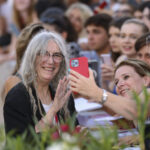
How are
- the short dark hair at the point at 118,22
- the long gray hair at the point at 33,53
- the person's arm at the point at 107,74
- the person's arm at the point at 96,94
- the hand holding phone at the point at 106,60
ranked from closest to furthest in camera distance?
the person's arm at the point at 96,94
the long gray hair at the point at 33,53
the person's arm at the point at 107,74
the hand holding phone at the point at 106,60
the short dark hair at the point at 118,22

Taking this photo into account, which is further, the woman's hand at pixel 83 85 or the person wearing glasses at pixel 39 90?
the person wearing glasses at pixel 39 90

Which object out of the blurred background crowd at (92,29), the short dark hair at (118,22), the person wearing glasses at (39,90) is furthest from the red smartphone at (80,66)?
the short dark hair at (118,22)

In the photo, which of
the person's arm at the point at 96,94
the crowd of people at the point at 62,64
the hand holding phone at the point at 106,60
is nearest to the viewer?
the person's arm at the point at 96,94

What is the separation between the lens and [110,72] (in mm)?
4945

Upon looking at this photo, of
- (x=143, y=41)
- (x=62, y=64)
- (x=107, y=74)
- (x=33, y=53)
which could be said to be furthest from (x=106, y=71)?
(x=33, y=53)

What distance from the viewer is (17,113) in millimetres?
3107

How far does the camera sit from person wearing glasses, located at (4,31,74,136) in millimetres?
3100

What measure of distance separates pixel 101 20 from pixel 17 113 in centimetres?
330

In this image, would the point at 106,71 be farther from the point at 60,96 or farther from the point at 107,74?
the point at 60,96

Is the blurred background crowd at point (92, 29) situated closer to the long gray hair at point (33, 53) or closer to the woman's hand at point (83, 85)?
the long gray hair at point (33, 53)

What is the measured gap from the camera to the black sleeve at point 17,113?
3082 millimetres

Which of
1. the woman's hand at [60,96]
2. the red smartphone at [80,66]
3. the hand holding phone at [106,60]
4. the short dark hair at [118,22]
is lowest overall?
the hand holding phone at [106,60]

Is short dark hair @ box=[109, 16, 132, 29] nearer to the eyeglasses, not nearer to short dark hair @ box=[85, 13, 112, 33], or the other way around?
short dark hair @ box=[85, 13, 112, 33]

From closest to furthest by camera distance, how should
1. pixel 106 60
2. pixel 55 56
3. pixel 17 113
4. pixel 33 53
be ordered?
pixel 17 113 < pixel 33 53 < pixel 55 56 < pixel 106 60
